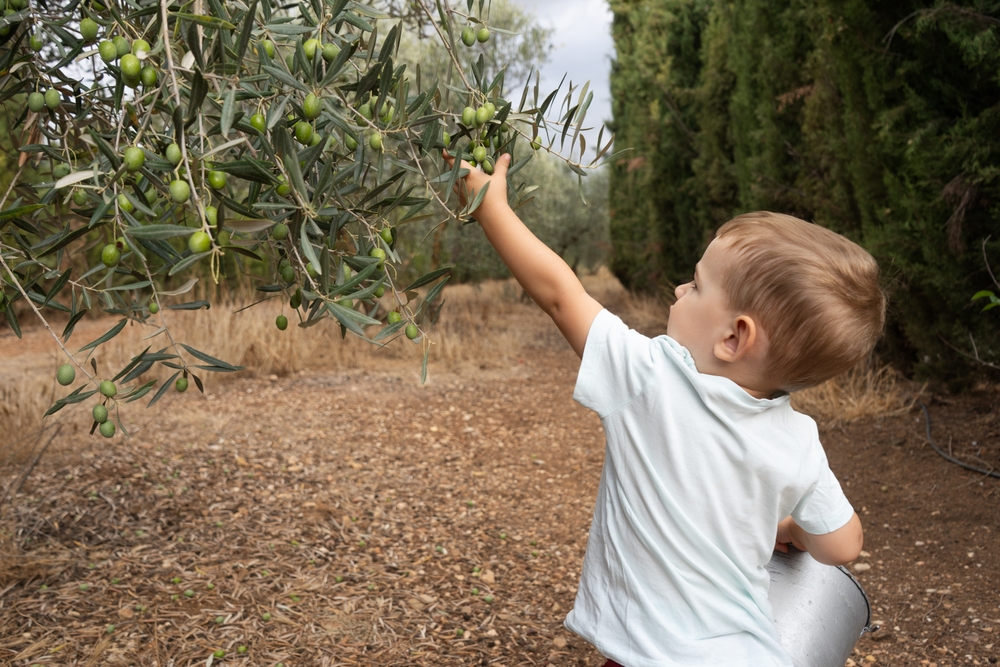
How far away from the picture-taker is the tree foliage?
3.42 meters

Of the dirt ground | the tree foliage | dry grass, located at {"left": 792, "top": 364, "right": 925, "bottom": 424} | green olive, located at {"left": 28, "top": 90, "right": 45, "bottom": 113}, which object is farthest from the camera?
dry grass, located at {"left": 792, "top": 364, "right": 925, "bottom": 424}

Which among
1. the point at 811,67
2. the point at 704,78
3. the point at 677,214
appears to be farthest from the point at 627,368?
the point at 677,214

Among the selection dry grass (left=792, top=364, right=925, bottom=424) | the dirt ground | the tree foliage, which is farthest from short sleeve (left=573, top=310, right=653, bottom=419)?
dry grass (left=792, top=364, right=925, bottom=424)

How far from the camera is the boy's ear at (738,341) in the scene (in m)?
1.22

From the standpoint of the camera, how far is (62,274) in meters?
1.25

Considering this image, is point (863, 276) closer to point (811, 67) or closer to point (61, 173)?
point (61, 173)

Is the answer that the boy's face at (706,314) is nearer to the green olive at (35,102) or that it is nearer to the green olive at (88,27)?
the green olive at (88,27)

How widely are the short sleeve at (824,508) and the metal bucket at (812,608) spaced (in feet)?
0.85

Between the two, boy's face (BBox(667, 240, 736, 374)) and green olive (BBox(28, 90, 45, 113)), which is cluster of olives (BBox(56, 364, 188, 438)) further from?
boy's face (BBox(667, 240, 736, 374))

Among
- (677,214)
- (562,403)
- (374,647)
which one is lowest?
(562,403)

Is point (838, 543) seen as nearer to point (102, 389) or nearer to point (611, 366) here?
point (611, 366)

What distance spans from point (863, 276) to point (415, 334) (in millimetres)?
722

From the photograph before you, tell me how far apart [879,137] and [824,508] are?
3114 millimetres

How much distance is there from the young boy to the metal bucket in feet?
0.80
